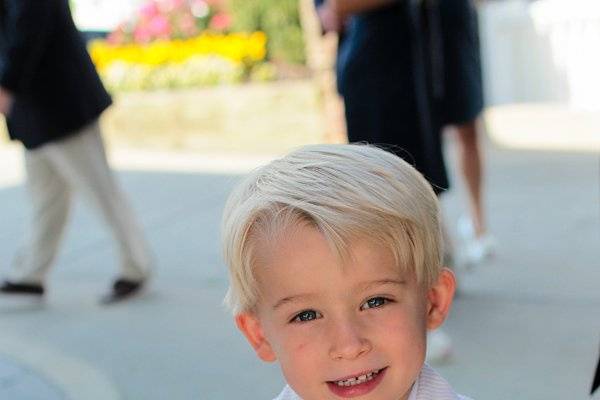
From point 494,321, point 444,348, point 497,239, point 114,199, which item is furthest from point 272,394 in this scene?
point 497,239

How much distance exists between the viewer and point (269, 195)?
174 centimetres

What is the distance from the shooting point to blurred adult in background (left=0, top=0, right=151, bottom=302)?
4297mm

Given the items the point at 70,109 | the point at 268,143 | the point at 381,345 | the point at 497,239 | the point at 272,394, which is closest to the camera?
the point at 381,345

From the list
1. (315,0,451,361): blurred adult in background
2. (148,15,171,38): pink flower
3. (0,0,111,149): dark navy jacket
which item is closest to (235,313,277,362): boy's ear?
(315,0,451,361): blurred adult in background

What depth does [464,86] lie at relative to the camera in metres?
4.46

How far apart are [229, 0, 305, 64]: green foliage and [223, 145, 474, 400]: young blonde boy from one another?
28.8 feet

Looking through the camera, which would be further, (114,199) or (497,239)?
(497,239)

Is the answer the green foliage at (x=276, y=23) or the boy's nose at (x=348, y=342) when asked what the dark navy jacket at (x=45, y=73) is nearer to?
the boy's nose at (x=348, y=342)

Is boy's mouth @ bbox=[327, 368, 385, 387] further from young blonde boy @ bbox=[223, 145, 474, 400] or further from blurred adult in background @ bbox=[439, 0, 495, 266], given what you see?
blurred adult in background @ bbox=[439, 0, 495, 266]

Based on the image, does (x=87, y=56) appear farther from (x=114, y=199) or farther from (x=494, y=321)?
(x=494, y=321)

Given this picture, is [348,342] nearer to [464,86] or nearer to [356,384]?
[356,384]

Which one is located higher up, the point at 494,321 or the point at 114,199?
the point at 114,199

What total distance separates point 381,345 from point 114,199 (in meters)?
3.01

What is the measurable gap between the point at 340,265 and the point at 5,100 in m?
3.00
